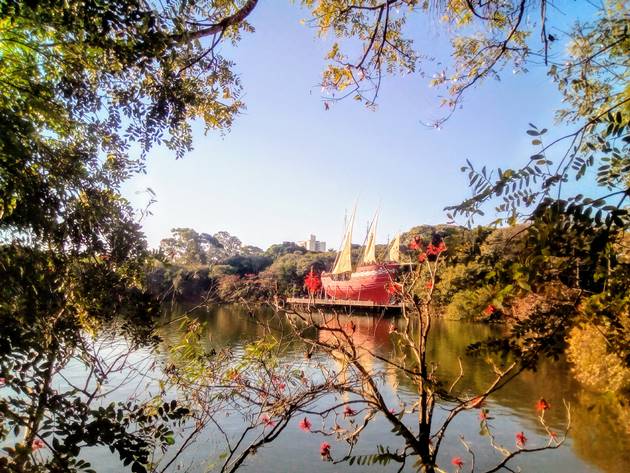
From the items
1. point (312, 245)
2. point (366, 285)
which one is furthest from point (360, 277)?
point (312, 245)

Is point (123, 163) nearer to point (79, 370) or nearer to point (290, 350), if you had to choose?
point (79, 370)

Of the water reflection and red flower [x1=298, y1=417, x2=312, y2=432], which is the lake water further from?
red flower [x1=298, y1=417, x2=312, y2=432]

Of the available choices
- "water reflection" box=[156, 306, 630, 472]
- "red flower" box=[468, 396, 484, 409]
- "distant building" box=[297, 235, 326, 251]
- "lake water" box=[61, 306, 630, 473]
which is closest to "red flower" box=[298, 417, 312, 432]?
"water reflection" box=[156, 306, 630, 472]

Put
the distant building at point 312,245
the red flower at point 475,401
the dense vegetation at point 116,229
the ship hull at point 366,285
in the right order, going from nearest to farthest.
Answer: the dense vegetation at point 116,229, the red flower at point 475,401, the ship hull at point 366,285, the distant building at point 312,245

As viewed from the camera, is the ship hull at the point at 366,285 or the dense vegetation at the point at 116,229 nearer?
the dense vegetation at the point at 116,229

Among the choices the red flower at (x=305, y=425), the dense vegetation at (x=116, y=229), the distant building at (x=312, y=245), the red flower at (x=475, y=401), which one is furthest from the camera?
the distant building at (x=312, y=245)

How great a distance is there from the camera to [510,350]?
1.86 m

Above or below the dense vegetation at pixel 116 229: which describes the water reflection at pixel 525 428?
below

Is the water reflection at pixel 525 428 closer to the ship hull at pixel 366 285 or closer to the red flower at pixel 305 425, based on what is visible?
the red flower at pixel 305 425

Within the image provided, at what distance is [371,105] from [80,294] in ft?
9.10

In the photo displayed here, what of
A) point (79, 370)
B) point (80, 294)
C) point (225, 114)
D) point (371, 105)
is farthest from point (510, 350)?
point (79, 370)

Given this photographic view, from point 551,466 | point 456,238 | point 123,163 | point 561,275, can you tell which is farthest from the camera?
point 551,466

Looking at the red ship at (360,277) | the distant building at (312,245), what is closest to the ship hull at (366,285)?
the red ship at (360,277)

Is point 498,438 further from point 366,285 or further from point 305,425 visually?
point 366,285
